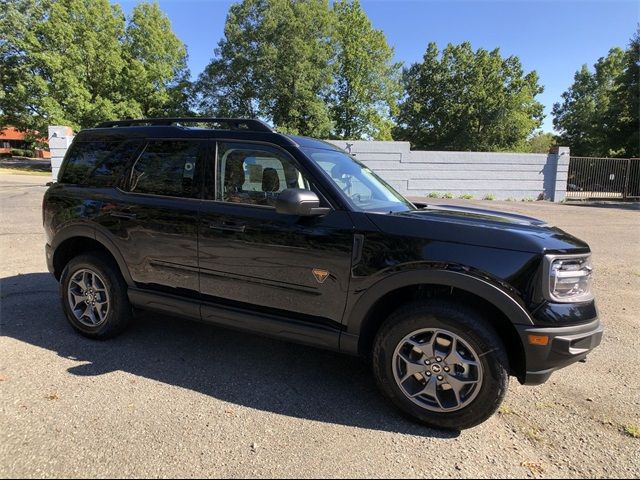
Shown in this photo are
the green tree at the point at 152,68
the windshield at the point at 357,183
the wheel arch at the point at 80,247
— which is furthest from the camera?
the green tree at the point at 152,68

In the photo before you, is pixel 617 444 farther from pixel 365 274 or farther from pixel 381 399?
pixel 365 274

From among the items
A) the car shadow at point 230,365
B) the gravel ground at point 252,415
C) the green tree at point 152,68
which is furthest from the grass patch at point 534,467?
the green tree at point 152,68

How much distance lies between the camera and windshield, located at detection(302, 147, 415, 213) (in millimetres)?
3385

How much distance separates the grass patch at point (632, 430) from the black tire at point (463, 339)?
0.91m

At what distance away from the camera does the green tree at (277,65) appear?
35.0m

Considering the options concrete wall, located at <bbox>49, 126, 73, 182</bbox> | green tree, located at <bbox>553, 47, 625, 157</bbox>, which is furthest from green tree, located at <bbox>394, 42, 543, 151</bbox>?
concrete wall, located at <bbox>49, 126, 73, 182</bbox>

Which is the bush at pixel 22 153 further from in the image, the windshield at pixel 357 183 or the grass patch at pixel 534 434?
the grass patch at pixel 534 434

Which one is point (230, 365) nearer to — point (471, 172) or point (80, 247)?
point (80, 247)

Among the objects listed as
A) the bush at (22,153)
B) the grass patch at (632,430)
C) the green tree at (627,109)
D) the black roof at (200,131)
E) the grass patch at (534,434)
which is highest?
the green tree at (627,109)

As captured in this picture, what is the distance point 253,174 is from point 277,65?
34.2 meters

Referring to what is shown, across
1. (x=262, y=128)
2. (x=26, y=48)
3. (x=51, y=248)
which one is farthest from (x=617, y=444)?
(x=26, y=48)

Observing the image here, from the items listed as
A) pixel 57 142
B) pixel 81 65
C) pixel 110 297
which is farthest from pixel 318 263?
pixel 81 65

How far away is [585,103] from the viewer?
52.4 m

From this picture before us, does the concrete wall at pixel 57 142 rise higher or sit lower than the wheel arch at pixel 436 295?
higher
